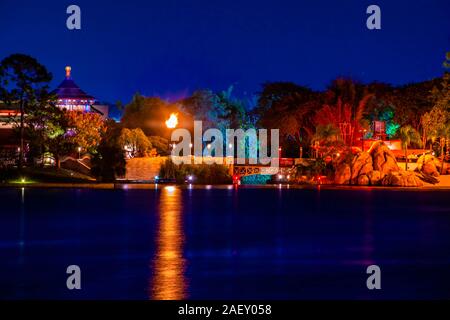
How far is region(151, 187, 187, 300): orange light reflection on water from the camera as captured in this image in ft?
35.5

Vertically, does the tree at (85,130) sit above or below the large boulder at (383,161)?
above

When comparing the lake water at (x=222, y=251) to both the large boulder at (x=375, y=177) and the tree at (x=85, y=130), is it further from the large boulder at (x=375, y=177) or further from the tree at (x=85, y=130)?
the tree at (x=85, y=130)

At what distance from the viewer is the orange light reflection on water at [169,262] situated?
1083 cm

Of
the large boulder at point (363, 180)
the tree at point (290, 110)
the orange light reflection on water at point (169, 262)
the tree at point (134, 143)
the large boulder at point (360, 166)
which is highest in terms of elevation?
the tree at point (290, 110)

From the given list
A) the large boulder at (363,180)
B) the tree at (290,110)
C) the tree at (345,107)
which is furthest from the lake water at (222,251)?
the tree at (290,110)

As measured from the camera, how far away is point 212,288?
36.6 feet

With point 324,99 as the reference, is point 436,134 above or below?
below

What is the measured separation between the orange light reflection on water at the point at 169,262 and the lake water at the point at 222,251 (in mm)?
19

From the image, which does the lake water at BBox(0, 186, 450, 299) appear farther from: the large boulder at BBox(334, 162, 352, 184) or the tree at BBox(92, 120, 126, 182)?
the large boulder at BBox(334, 162, 352, 184)

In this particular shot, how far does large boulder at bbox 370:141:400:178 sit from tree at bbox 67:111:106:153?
69.6 ft

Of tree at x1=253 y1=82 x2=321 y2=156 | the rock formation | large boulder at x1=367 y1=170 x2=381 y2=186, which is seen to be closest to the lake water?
the rock formation
